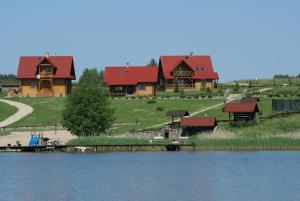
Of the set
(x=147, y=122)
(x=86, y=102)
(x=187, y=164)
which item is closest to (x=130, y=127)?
(x=147, y=122)

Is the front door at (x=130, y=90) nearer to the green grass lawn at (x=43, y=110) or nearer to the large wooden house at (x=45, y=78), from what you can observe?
the large wooden house at (x=45, y=78)

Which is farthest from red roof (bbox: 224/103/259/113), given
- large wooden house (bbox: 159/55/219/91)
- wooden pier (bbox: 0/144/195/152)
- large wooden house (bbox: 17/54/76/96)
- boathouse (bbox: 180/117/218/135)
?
large wooden house (bbox: 17/54/76/96)

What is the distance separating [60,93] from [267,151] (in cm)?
6341

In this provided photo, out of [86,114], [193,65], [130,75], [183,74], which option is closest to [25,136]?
[86,114]

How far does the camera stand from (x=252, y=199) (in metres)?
52.1

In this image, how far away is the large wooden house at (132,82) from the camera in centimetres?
14112

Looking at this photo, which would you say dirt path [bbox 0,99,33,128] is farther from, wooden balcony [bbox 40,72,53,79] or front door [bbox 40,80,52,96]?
wooden balcony [bbox 40,72,53,79]

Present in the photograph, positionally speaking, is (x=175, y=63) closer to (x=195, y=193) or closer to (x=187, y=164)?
(x=187, y=164)

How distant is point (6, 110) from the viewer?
124312 millimetres

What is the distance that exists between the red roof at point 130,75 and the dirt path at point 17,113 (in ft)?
56.0

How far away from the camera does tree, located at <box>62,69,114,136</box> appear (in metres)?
93.9

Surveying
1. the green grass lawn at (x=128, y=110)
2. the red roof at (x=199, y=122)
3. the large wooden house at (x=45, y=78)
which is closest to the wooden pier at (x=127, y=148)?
the red roof at (x=199, y=122)

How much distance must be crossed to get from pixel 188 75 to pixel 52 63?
2295 centimetres

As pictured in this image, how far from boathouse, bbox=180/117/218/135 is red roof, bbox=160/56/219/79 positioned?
47500 mm
